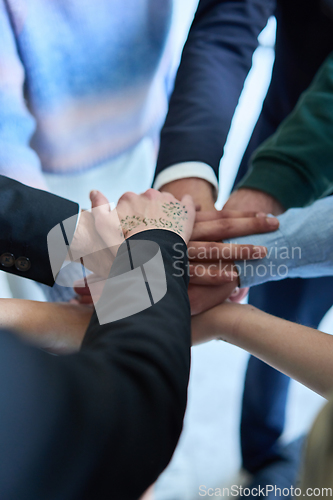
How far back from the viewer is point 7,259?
73 cm

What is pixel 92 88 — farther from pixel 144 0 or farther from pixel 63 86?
pixel 144 0

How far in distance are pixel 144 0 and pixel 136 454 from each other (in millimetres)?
1192

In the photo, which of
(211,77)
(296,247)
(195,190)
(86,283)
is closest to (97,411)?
(86,283)

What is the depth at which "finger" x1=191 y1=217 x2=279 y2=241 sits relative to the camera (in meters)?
0.89

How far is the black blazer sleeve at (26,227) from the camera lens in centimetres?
72

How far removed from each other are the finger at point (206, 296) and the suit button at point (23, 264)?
0.36m

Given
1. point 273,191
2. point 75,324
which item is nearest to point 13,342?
point 75,324

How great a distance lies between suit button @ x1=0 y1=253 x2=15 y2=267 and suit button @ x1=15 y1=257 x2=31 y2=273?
0.03 ft

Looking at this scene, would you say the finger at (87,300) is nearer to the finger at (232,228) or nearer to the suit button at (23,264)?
the suit button at (23,264)

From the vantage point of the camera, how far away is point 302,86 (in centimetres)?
125

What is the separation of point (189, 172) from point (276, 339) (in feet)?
1.88

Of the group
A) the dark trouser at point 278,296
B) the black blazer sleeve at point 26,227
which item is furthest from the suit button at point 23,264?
the dark trouser at point 278,296

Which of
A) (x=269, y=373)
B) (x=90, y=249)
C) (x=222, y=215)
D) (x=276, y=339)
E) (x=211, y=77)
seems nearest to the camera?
(x=276, y=339)

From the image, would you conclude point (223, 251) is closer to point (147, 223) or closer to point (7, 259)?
point (147, 223)
